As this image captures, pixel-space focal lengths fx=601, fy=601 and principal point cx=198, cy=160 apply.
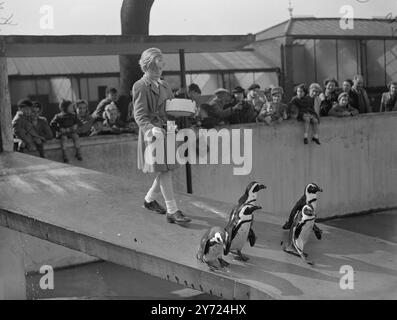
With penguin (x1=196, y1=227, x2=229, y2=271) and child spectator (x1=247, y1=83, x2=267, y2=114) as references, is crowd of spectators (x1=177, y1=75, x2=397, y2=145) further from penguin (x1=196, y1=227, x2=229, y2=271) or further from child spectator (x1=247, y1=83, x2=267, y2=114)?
penguin (x1=196, y1=227, x2=229, y2=271)

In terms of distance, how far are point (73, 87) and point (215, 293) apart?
49.7 feet

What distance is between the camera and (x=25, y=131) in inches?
321

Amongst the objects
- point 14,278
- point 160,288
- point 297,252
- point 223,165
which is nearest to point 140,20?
point 223,165

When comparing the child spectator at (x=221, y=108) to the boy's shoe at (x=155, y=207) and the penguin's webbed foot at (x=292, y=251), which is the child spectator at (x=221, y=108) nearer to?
the boy's shoe at (x=155, y=207)

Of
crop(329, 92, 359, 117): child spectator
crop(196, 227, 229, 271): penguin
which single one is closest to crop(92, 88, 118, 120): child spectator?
crop(329, 92, 359, 117): child spectator

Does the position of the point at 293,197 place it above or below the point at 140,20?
below

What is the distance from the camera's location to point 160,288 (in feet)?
24.7

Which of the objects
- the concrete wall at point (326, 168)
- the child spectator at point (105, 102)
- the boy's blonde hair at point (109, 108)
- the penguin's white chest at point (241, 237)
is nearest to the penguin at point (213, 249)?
the penguin's white chest at point (241, 237)

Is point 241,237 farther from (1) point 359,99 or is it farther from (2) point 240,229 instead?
(1) point 359,99

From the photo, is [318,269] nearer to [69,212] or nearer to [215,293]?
[215,293]

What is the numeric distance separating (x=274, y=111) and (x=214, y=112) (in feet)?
4.15

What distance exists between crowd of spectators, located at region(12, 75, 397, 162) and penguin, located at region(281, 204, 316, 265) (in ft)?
13.2

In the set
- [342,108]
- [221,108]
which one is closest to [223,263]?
[221,108]

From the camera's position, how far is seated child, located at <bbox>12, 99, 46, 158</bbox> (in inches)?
320
